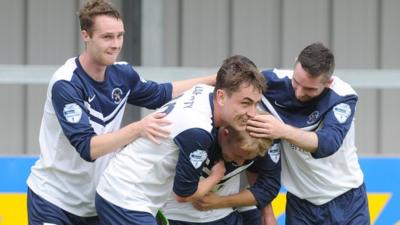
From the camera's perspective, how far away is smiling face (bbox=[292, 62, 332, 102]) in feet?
15.5

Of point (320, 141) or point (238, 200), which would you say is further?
point (238, 200)

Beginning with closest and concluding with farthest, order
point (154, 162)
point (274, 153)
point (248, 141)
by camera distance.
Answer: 1. point (154, 162)
2. point (248, 141)
3. point (274, 153)

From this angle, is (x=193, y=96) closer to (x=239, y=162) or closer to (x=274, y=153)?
(x=239, y=162)

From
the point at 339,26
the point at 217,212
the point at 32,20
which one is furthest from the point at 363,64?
the point at 217,212

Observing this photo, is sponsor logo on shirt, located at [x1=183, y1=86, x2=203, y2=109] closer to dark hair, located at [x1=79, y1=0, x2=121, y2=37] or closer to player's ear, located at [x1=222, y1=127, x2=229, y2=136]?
player's ear, located at [x1=222, y1=127, x2=229, y2=136]

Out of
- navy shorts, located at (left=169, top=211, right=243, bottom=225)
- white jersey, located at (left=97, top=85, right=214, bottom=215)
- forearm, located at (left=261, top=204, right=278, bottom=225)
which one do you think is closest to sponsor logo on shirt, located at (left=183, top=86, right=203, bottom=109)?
white jersey, located at (left=97, top=85, right=214, bottom=215)

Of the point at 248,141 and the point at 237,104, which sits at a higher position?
the point at 237,104

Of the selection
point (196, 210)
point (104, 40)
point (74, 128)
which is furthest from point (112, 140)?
point (196, 210)

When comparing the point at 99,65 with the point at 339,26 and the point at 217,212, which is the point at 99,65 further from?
the point at 339,26

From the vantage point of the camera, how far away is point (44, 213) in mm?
4727

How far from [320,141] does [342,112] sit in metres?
0.22

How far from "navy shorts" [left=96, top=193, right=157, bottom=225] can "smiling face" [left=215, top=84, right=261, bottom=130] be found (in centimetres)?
51

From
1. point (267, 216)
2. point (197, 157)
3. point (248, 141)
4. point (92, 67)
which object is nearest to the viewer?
point (197, 157)

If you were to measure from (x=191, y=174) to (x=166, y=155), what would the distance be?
13 cm
